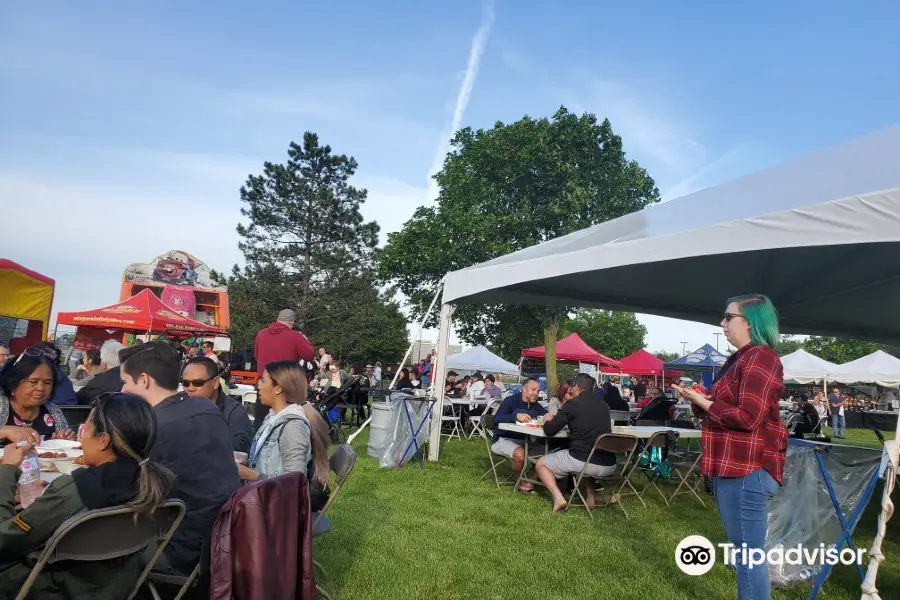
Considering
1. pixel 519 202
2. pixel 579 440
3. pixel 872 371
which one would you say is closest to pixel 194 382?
pixel 579 440

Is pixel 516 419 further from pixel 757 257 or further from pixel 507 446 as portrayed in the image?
pixel 757 257

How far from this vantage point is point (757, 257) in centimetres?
736

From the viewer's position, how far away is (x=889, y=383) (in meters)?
20.4

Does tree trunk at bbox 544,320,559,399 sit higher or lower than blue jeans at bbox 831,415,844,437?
higher

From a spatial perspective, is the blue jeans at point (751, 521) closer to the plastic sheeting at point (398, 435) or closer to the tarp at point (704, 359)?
the plastic sheeting at point (398, 435)

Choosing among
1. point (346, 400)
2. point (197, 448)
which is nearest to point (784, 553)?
point (197, 448)

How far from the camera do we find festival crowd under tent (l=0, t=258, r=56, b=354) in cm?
1022

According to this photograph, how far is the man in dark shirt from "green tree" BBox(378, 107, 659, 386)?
16.9 metres

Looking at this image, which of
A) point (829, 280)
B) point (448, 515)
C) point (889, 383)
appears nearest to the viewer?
point (448, 515)

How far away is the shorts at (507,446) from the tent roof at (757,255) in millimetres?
1791

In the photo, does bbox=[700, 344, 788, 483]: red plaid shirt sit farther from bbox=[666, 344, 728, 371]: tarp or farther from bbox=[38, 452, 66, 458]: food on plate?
bbox=[666, 344, 728, 371]: tarp

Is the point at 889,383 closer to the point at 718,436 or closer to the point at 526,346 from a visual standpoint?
the point at 526,346

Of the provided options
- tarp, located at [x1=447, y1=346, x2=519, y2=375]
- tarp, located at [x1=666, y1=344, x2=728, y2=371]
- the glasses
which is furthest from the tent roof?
tarp, located at [x1=666, y1=344, x2=728, y2=371]

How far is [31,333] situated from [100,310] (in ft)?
12.8
